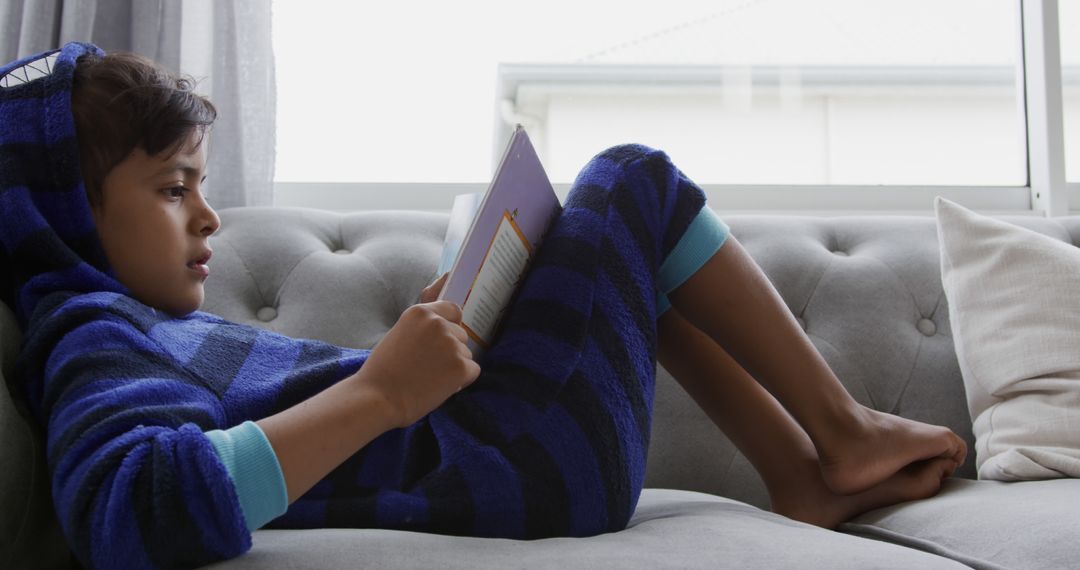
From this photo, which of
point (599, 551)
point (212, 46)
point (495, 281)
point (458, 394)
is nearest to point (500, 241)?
point (495, 281)

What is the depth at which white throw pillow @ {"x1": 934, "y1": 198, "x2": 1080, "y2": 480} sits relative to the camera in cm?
111

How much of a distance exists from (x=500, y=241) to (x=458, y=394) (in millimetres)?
151

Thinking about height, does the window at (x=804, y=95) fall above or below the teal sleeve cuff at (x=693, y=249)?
above

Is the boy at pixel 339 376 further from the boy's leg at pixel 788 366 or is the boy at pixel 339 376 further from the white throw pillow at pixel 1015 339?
the white throw pillow at pixel 1015 339

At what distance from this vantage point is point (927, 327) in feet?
4.58

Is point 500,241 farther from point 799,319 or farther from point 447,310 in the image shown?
point 799,319

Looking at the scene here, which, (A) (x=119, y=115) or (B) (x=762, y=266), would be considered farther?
(B) (x=762, y=266)

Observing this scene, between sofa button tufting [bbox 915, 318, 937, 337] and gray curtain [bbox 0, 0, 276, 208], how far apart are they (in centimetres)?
110

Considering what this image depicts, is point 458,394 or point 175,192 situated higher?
point 175,192

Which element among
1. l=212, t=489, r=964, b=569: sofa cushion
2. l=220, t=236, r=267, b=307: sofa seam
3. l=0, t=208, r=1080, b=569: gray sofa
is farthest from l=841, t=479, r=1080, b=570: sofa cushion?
l=220, t=236, r=267, b=307: sofa seam

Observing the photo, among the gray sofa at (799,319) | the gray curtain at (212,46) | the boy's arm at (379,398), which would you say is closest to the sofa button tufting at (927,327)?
the gray sofa at (799,319)

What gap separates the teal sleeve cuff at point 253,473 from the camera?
0.65 m

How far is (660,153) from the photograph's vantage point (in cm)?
102

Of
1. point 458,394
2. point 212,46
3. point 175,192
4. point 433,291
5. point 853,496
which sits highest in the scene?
point 212,46
